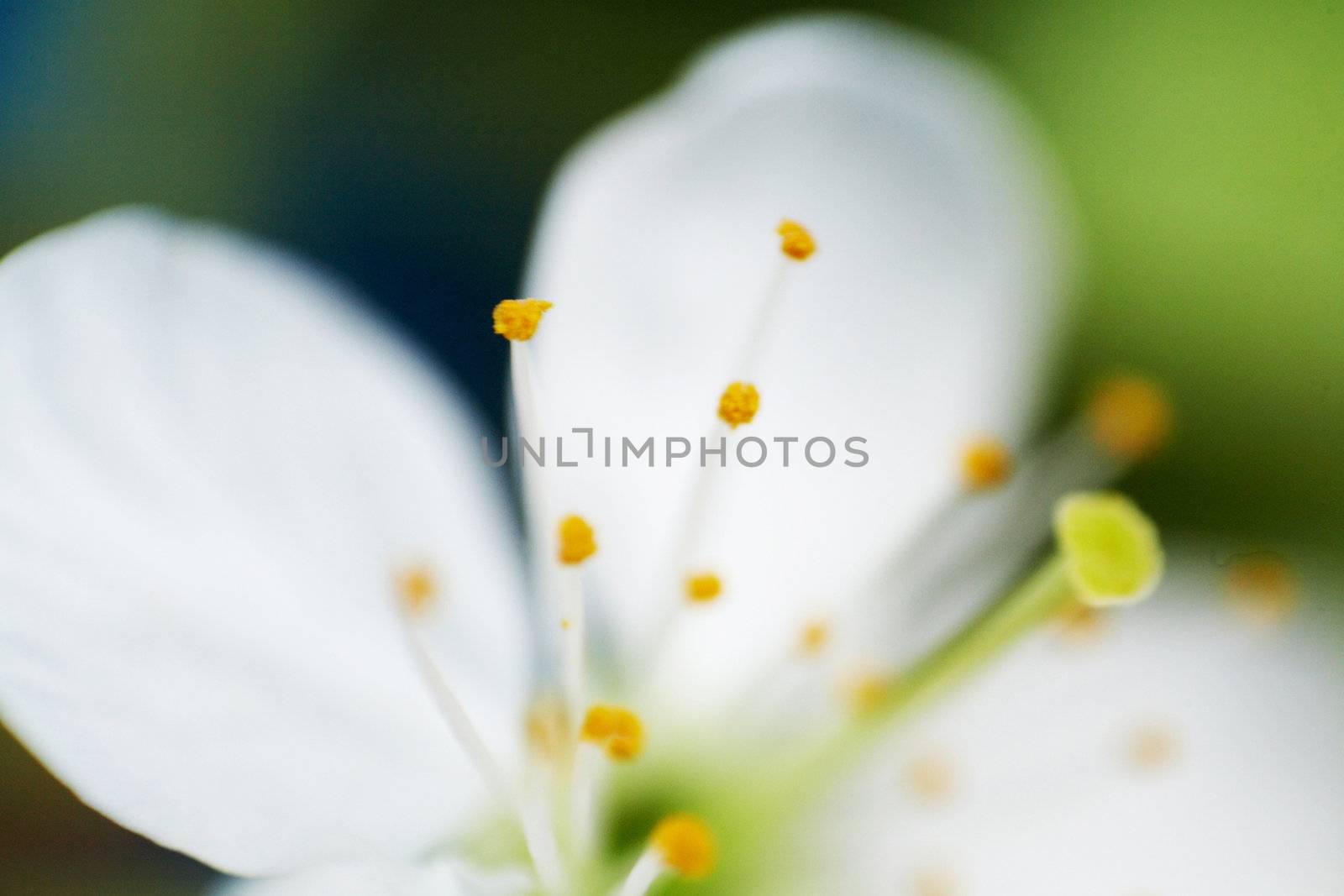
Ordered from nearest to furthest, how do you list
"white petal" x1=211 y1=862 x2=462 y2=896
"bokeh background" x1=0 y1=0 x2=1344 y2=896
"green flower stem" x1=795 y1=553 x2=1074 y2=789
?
"white petal" x1=211 y1=862 x2=462 y2=896, "green flower stem" x1=795 y1=553 x2=1074 y2=789, "bokeh background" x1=0 y1=0 x2=1344 y2=896

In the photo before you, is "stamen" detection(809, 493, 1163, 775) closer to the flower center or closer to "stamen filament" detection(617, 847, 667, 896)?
the flower center

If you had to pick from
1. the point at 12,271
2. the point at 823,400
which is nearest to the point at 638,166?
the point at 823,400

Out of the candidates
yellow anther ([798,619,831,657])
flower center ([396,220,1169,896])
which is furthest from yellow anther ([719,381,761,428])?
yellow anther ([798,619,831,657])

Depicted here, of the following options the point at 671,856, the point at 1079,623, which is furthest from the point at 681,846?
the point at 1079,623

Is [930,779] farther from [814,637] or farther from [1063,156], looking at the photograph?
[1063,156]

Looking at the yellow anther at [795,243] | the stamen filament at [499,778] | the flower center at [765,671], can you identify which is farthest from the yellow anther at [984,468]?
the stamen filament at [499,778]

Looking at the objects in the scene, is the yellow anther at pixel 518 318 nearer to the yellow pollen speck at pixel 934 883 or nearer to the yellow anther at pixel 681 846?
the yellow anther at pixel 681 846
